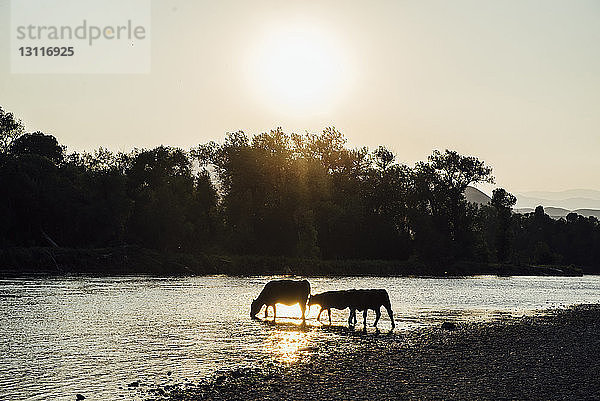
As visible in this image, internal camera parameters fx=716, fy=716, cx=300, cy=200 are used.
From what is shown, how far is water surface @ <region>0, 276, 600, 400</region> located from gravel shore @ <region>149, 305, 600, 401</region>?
5.19 feet

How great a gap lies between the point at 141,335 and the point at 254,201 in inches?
3149

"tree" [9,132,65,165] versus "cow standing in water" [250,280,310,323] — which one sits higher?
"tree" [9,132,65,165]

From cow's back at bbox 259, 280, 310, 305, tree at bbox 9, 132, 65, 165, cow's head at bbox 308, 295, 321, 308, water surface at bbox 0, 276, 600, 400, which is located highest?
tree at bbox 9, 132, 65, 165

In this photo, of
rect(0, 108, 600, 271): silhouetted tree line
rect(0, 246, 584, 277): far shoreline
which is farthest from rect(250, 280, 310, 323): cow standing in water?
rect(0, 108, 600, 271): silhouetted tree line

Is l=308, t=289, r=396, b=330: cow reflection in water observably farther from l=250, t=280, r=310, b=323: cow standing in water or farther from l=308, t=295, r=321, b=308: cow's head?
l=250, t=280, r=310, b=323: cow standing in water

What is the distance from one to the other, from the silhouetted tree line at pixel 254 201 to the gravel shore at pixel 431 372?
71383mm

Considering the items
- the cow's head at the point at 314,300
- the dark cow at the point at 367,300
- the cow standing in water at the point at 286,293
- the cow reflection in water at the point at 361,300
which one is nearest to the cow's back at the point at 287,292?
the cow standing in water at the point at 286,293

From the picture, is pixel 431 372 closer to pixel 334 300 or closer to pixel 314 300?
pixel 334 300

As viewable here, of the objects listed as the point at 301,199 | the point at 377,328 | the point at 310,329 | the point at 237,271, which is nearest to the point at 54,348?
the point at 310,329

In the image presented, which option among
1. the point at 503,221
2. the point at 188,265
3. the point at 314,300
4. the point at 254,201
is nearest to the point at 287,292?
the point at 314,300

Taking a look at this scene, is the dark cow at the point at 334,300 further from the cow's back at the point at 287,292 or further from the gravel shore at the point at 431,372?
the gravel shore at the point at 431,372

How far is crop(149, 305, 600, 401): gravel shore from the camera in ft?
54.4

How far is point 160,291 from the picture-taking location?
54.6m

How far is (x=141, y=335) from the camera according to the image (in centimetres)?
2862
